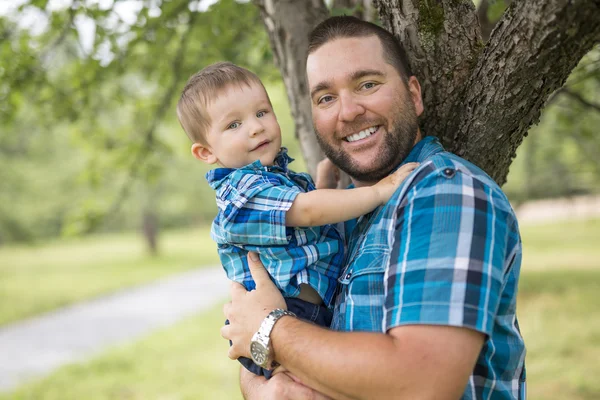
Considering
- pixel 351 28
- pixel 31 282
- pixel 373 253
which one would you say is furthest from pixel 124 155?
pixel 31 282

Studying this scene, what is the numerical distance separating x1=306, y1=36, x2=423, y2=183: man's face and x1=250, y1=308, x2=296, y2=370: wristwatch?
695 millimetres

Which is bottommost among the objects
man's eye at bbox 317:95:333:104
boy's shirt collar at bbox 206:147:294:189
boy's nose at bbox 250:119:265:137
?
boy's shirt collar at bbox 206:147:294:189

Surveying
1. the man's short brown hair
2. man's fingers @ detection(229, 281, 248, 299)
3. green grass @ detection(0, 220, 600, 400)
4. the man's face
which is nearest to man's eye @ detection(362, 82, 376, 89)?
the man's face

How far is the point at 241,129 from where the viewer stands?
2.22 metres

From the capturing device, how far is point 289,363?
1736 mm

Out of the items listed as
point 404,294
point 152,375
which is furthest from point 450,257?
point 152,375

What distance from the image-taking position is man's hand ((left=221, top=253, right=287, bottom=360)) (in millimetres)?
1918

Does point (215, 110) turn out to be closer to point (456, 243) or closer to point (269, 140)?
point (269, 140)

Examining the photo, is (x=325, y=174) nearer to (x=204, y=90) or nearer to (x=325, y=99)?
(x=325, y=99)

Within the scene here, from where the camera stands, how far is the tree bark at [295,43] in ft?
9.26

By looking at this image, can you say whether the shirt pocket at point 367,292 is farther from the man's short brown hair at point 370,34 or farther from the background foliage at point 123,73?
the background foliage at point 123,73

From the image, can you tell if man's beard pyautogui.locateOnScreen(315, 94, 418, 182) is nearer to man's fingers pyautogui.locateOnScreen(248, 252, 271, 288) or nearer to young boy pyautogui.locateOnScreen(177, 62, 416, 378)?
young boy pyautogui.locateOnScreen(177, 62, 416, 378)

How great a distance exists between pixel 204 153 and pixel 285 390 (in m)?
1.02

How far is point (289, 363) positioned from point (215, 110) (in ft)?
3.36
